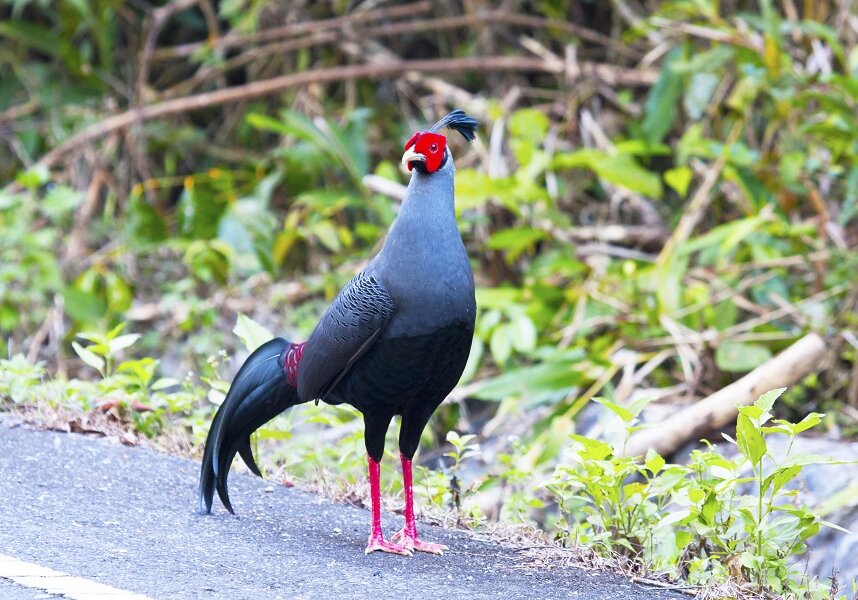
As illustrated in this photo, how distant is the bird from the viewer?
131 inches

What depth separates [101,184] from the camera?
354 inches

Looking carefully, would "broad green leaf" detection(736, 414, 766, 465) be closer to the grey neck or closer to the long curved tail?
the grey neck

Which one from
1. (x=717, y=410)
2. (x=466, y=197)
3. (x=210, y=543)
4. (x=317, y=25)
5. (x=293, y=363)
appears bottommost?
(x=717, y=410)

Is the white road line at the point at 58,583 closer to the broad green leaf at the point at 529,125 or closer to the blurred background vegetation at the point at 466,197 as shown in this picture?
the blurred background vegetation at the point at 466,197

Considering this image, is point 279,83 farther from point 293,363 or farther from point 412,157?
point 412,157

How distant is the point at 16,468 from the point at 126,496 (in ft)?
1.50

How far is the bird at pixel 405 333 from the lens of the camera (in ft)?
11.0

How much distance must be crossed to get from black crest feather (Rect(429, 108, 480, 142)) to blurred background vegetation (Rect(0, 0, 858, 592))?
4.52 ft

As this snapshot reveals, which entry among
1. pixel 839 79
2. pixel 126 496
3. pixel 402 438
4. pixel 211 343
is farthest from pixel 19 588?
pixel 839 79

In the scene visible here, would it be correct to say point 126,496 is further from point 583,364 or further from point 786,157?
point 786,157

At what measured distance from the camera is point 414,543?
3504 millimetres

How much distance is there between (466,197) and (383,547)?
3.68 meters

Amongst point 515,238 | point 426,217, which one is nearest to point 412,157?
point 426,217

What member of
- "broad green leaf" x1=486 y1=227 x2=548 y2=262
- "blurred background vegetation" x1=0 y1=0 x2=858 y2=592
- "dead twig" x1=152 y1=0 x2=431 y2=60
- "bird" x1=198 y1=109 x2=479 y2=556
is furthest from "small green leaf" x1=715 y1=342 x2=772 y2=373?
"dead twig" x1=152 y1=0 x2=431 y2=60
